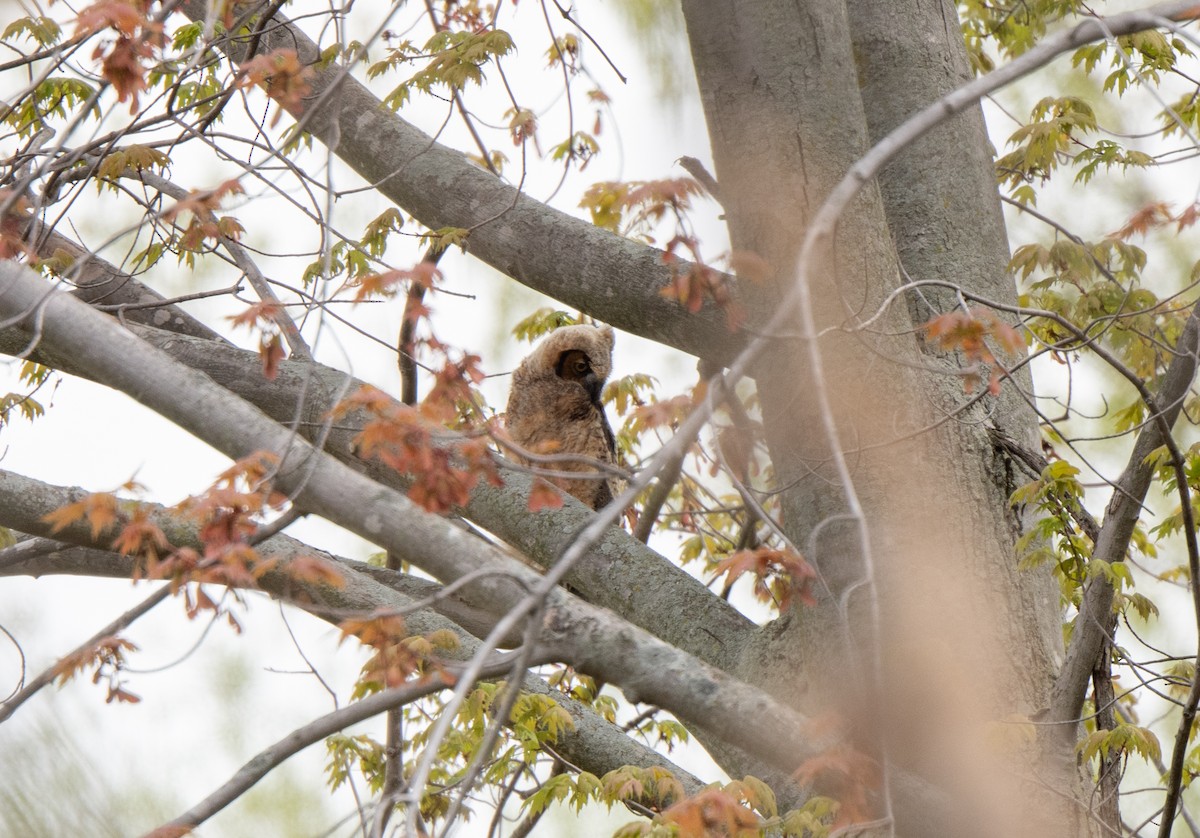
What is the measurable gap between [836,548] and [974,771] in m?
0.54

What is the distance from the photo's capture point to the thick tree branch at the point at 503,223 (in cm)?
292

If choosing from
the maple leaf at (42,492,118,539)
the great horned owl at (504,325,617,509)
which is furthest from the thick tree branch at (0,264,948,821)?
the great horned owl at (504,325,617,509)

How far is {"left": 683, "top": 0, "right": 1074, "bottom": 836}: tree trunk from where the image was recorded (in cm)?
241

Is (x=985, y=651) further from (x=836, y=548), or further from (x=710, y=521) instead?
(x=710, y=521)

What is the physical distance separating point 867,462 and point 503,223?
4.05 ft

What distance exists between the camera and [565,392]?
17.2 ft

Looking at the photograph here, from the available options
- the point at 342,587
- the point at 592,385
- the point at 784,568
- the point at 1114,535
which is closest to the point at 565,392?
the point at 592,385

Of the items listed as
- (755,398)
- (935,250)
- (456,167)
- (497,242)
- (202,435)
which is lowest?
(202,435)

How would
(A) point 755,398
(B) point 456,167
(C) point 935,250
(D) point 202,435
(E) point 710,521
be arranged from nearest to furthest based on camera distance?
(D) point 202,435 → (A) point 755,398 → (C) point 935,250 → (B) point 456,167 → (E) point 710,521

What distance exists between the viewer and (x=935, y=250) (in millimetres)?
3074

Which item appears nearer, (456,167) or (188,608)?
(188,608)

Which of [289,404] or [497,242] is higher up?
[497,242]

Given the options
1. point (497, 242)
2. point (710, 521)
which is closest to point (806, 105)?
point (497, 242)

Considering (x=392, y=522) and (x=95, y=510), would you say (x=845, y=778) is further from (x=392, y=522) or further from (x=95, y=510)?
(x=95, y=510)
